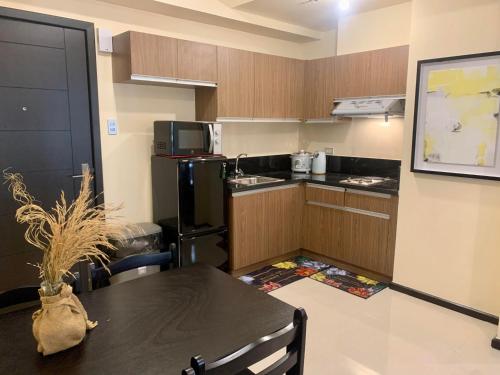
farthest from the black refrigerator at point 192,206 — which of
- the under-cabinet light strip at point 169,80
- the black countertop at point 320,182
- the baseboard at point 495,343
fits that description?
the baseboard at point 495,343

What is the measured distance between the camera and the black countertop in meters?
3.41

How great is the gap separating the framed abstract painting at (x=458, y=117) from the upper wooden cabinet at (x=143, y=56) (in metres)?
2.00

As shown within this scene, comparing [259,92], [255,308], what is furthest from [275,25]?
[255,308]

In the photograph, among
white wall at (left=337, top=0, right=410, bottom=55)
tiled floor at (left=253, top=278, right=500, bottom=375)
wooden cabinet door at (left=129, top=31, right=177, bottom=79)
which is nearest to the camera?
tiled floor at (left=253, top=278, right=500, bottom=375)

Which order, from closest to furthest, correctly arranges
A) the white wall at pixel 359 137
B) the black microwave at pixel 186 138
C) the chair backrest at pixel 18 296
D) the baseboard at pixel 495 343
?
the chair backrest at pixel 18 296 → the baseboard at pixel 495 343 → the black microwave at pixel 186 138 → the white wall at pixel 359 137

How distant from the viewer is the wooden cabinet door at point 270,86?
3803mm

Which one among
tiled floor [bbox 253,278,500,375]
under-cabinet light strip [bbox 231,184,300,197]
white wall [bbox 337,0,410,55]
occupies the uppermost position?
white wall [bbox 337,0,410,55]

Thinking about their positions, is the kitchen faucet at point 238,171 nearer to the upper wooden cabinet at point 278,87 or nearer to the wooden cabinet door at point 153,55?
the upper wooden cabinet at point 278,87

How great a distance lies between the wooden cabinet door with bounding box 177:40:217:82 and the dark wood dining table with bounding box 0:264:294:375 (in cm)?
205

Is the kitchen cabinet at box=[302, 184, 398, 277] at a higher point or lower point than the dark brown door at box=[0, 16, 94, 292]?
lower

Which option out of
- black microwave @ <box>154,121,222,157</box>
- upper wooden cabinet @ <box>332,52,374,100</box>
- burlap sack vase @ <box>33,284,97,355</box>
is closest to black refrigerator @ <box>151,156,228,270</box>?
black microwave @ <box>154,121,222,157</box>

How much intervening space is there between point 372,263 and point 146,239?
80.1 inches

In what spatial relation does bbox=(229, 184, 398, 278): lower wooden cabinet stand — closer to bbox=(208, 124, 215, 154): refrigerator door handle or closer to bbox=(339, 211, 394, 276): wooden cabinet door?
bbox=(339, 211, 394, 276): wooden cabinet door

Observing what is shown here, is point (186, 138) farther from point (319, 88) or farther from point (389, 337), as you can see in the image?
point (389, 337)
